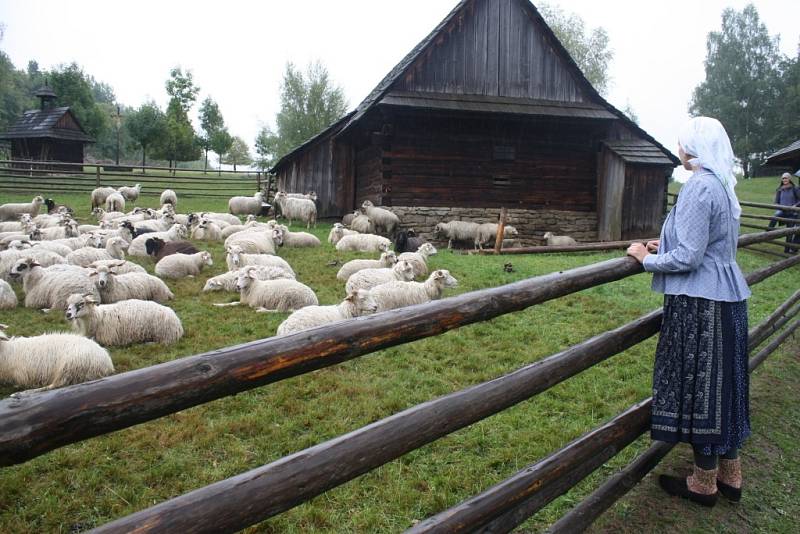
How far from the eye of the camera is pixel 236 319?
7.67 m

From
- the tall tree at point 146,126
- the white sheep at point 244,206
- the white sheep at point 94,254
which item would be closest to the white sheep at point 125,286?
the white sheep at point 94,254

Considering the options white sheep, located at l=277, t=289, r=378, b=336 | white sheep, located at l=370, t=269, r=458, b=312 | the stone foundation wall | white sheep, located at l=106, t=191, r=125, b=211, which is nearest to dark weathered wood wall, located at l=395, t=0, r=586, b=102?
the stone foundation wall

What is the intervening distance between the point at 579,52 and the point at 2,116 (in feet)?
198

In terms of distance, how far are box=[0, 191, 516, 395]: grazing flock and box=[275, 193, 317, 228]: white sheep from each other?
2.58 meters

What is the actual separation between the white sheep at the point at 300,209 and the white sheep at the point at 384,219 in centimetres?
263

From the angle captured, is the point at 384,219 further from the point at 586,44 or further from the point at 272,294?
the point at 586,44

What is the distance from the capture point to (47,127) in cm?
3853

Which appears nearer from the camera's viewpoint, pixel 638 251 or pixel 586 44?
pixel 638 251

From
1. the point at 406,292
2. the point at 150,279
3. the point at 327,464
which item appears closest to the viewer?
the point at 327,464

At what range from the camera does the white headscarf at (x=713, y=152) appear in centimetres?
324

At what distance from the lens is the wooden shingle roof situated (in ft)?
126

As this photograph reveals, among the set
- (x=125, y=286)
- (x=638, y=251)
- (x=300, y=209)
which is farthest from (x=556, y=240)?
(x=638, y=251)

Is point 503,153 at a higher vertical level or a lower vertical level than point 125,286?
higher

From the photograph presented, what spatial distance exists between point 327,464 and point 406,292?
6.31 m
